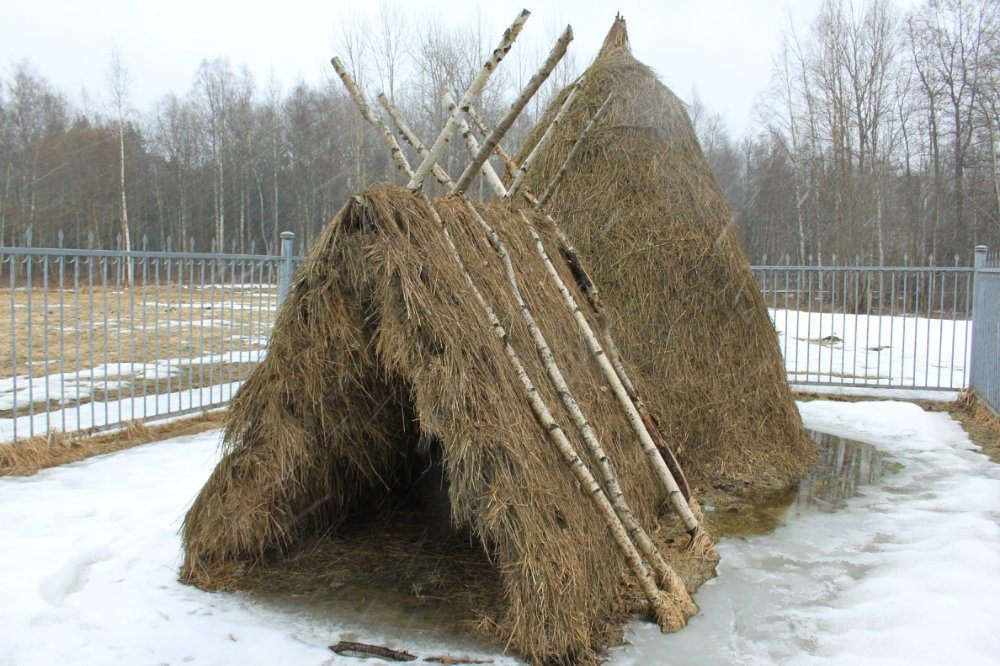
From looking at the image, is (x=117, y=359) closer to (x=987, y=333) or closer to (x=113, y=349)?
(x=113, y=349)

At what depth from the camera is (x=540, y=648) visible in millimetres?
3078

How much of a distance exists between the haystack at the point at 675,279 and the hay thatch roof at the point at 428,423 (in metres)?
1.49

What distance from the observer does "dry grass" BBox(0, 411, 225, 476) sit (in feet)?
19.0

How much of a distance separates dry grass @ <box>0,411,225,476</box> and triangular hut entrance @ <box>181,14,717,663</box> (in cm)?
286

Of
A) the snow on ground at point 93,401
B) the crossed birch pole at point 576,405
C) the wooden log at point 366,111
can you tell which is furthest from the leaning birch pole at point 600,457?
the snow on ground at point 93,401

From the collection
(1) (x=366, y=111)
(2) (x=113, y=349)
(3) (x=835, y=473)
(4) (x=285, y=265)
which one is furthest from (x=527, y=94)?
(2) (x=113, y=349)

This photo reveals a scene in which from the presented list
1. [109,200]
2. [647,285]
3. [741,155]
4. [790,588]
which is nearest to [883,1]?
[741,155]

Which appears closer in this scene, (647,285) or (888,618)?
(888,618)

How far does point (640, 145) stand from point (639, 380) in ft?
7.45

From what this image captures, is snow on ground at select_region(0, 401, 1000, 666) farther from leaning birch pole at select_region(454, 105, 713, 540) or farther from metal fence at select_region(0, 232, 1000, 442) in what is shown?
metal fence at select_region(0, 232, 1000, 442)

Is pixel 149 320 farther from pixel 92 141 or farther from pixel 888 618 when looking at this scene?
pixel 92 141

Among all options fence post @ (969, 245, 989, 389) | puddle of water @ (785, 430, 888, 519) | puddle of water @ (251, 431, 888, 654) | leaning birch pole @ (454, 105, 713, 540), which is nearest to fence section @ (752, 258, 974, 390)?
fence post @ (969, 245, 989, 389)

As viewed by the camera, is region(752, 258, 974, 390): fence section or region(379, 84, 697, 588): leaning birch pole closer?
region(379, 84, 697, 588): leaning birch pole

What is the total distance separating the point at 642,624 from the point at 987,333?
807 cm
